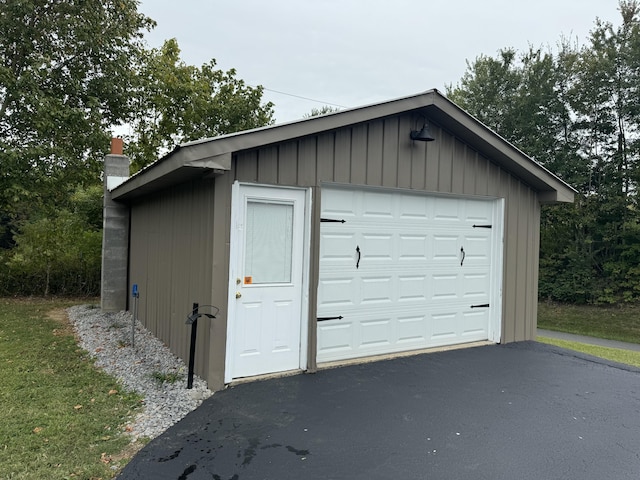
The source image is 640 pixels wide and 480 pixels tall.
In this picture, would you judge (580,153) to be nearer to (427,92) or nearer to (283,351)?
(427,92)

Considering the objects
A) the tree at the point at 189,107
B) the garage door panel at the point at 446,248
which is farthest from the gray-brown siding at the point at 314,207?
the tree at the point at 189,107

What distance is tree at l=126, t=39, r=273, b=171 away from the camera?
592 inches

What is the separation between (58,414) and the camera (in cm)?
372

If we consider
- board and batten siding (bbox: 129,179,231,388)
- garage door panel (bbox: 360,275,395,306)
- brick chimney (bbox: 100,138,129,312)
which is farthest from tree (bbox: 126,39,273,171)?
garage door panel (bbox: 360,275,395,306)

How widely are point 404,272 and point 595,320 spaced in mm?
9692

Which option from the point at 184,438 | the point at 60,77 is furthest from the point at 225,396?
the point at 60,77

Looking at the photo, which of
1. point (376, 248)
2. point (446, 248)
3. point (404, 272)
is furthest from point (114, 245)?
point (446, 248)

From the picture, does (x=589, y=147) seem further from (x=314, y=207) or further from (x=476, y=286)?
(x=314, y=207)

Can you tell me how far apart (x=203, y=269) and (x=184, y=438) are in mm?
1634

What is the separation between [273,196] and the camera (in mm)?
4473

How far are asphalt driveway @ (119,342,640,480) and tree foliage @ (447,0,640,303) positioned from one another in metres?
9.54

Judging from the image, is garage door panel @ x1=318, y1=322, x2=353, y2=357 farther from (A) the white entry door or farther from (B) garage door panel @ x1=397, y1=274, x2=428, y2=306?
(B) garage door panel @ x1=397, y1=274, x2=428, y2=306

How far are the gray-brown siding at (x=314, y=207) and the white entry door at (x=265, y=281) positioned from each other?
123 mm

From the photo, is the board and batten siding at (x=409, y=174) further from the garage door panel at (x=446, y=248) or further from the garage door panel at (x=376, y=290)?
the garage door panel at (x=376, y=290)
